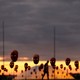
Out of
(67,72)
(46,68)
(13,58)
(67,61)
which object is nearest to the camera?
(13,58)

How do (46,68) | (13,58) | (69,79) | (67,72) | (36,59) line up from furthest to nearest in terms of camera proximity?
(67,72) → (69,79) → (36,59) → (46,68) → (13,58)

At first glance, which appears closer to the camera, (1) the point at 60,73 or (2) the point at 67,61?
(2) the point at 67,61

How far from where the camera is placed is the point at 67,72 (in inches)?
3780

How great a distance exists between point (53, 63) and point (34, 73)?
5245 cm

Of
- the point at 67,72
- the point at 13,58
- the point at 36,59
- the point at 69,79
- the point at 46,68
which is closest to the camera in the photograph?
the point at 13,58

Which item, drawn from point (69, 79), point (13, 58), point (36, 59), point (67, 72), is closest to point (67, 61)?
point (36, 59)

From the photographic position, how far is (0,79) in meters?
46.4

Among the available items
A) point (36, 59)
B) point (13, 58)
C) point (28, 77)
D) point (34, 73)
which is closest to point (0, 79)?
point (36, 59)

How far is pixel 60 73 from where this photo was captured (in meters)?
96.7

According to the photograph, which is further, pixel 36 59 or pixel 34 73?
pixel 34 73

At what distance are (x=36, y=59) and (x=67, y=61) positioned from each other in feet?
31.8

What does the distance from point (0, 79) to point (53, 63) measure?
683 centimetres

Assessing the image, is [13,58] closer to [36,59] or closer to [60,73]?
[36,59]

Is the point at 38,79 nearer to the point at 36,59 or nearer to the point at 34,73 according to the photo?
the point at 34,73
